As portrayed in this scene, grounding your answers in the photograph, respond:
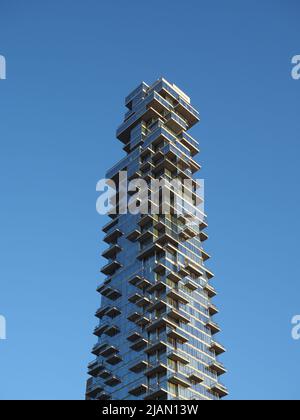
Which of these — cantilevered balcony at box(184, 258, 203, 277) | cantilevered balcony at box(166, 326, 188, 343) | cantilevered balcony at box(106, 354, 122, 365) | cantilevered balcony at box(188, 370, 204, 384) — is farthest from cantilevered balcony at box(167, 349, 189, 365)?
cantilevered balcony at box(184, 258, 203, 277)

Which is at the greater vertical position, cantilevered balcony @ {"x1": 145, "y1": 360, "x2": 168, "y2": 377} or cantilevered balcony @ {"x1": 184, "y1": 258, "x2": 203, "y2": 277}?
A: cantilevered balcony @ {"x1": 184, "y1": 258, "x2": 203, "y2": 277}

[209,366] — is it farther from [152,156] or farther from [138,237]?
[152,156]

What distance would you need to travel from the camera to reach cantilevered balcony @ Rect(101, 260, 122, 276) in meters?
147

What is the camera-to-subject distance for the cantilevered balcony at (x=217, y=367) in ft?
430

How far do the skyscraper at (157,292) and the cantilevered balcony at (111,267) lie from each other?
244 millimetres

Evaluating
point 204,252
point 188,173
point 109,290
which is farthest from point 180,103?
point 109,290

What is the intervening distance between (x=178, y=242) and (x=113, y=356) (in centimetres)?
3070

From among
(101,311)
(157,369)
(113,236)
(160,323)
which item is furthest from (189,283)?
(113,236)

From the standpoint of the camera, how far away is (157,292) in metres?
132

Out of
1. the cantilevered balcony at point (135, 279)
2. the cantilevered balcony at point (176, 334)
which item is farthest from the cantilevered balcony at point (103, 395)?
the cantilevered balcony at point (135, 279)

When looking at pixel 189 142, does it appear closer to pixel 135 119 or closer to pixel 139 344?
pixel 135 119

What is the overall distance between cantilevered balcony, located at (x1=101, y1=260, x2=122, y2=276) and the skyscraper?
24 cm

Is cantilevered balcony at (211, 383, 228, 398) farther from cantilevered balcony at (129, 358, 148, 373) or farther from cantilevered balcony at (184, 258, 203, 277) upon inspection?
cantilevered balcony at (184, 258, 203, 277)
